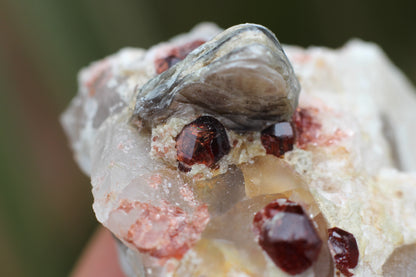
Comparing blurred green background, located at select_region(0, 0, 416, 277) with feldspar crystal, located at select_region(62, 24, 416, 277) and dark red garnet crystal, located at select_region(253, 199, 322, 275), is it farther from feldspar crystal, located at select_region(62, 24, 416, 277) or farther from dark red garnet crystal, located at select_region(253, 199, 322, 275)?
dark red garnet crystal, located at select_region(253, 199, 322, 275)

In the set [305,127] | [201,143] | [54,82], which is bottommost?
[54,82]

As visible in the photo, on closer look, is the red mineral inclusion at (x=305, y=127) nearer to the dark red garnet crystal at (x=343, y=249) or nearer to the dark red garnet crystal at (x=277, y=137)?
the dark red garnet crystal at (x=277, y=137)

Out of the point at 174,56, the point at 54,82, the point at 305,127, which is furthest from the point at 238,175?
the point at 54,82

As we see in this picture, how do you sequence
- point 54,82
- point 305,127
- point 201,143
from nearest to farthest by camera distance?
point 201,143, point 305,127, point 54,82

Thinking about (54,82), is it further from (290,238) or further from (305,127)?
(290,238)

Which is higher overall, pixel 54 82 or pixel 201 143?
pixel 201 143

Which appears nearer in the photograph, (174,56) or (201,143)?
(201,143)

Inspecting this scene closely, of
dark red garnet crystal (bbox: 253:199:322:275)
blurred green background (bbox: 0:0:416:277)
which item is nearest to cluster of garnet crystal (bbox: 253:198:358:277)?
dark red garnet crystal (bbox: 253:199:322:275)
